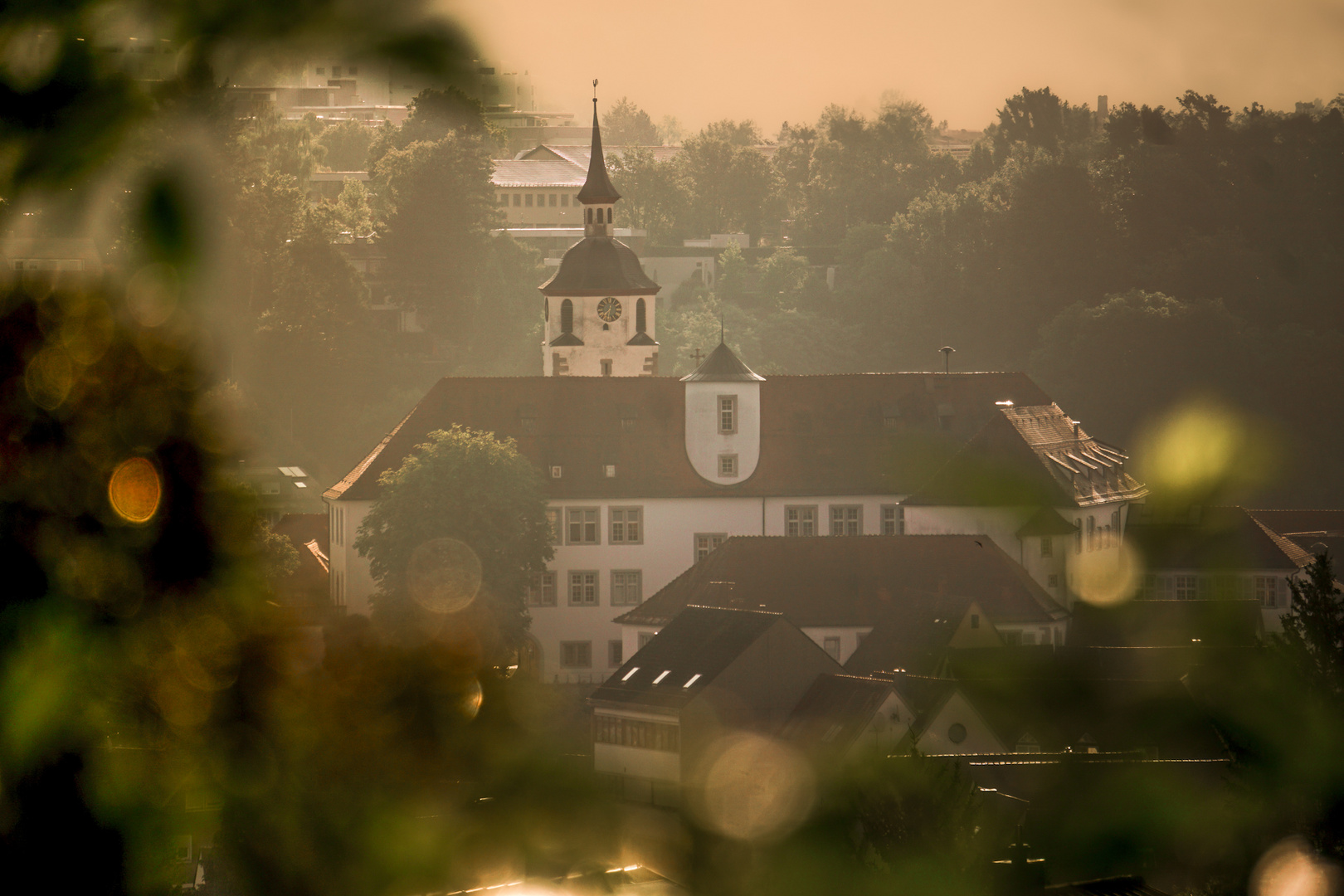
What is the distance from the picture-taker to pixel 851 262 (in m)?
110

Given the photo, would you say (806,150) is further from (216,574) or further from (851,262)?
(216,574)

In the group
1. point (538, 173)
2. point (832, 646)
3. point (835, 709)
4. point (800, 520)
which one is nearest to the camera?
point (835, 709)

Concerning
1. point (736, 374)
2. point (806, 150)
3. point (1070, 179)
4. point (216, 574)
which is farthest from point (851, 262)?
point (216, 574)

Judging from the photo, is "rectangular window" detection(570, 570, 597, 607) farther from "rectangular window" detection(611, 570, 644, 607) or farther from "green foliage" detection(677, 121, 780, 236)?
"green foliage" detection(677, 121, 780, 236)

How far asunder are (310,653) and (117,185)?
0.59 meters

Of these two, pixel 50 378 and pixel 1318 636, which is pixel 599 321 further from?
pixel 50 378

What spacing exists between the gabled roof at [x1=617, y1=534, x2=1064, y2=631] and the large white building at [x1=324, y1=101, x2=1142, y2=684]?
4.06 m

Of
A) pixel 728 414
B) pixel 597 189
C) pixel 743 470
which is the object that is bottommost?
pixel 743 470

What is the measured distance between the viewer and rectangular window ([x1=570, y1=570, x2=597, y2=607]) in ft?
185

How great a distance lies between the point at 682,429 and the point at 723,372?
2.28 m

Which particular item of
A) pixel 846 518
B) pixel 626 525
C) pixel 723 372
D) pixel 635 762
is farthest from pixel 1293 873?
pixel 723 372

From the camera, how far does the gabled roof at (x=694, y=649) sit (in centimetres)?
4150

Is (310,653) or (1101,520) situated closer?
(310,653)

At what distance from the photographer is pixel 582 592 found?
56562mm
